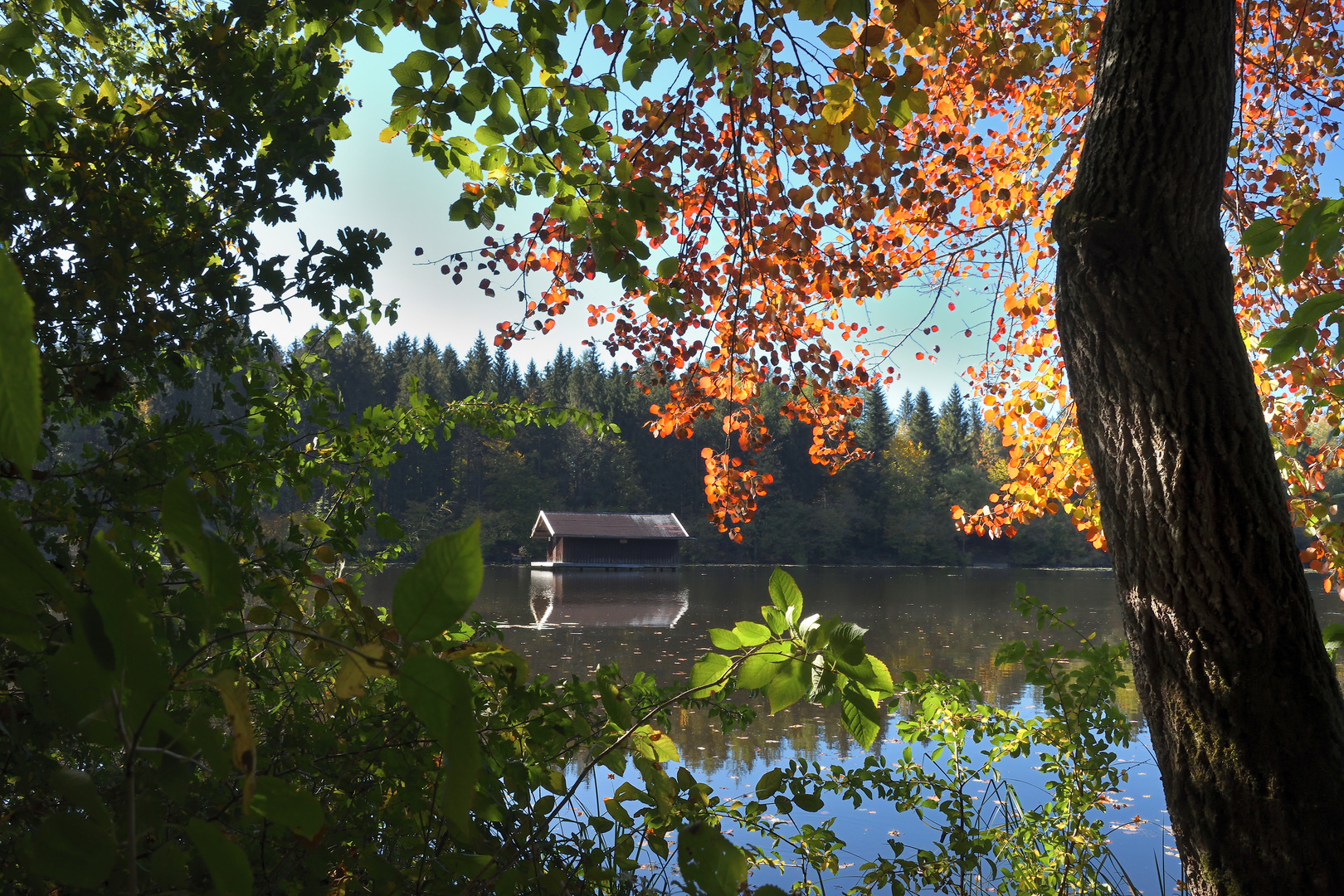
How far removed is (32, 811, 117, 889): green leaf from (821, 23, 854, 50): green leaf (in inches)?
69.4

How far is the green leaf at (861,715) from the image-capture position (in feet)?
3.28

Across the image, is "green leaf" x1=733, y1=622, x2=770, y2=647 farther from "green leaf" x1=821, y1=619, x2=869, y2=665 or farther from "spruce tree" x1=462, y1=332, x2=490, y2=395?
"spruce tree" x1=462, y1=332, x2=490, y2=395

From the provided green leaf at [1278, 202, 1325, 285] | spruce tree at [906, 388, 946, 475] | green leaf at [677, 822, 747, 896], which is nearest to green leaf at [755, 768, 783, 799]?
green leaf at [677, 822, 747, 896]

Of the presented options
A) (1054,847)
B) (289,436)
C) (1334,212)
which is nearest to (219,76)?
(289,436)

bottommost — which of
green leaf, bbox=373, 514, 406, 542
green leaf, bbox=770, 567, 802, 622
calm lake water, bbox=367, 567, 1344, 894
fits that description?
calm lake water, bbox=367, 567, 1344, 894

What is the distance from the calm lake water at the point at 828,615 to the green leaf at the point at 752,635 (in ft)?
2.70

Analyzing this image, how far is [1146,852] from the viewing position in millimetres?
5812

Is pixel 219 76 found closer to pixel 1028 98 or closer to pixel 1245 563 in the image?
pixel 1245 563

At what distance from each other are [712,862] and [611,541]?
4397 cm

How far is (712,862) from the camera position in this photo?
2.60 ft

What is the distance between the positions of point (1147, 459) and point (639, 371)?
4454 millimetres

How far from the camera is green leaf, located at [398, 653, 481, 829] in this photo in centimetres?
41

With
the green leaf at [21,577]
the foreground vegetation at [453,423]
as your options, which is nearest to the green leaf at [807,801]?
the foreground vegetation at [453,423]

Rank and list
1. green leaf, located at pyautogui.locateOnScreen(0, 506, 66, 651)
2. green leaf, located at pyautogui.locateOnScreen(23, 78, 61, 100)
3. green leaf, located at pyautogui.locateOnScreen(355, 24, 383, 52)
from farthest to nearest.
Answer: green leaf, located at pyautogui.locateOnScreen(355, 24, 383, 52)
green leaf, located at pyautogui.locateOnScreen(23, 78, 61, 100)
green leaf, located at pyautogui.locateOnScreen(0, 506, 66, 651)
